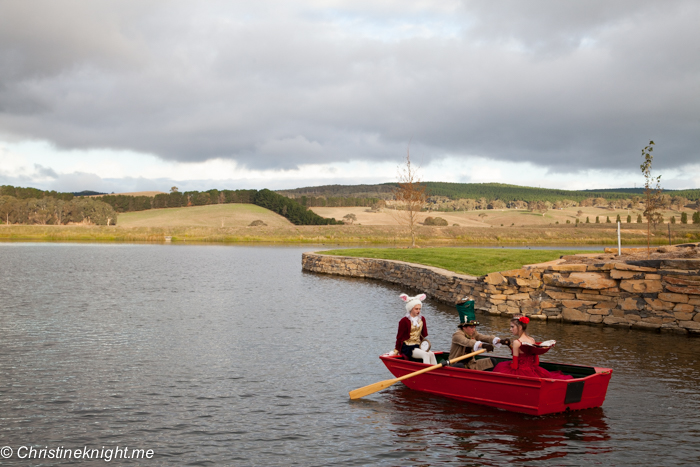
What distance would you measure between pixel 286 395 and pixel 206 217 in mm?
95040

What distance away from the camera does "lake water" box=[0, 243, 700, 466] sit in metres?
7.21

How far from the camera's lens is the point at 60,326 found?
49.5ft

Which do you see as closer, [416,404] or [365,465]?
[365,465]

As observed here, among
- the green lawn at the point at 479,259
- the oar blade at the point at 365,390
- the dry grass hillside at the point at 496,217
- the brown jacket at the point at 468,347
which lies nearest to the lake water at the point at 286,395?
the oar blade at the point at 365,390

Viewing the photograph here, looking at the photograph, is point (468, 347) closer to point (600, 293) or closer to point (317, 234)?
point (600, 293)

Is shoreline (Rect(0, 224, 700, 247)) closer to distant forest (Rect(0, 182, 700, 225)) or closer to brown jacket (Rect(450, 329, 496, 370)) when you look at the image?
distant forest (Rect(0, 182, 700, 225))

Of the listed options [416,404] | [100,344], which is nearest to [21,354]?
[100,344]

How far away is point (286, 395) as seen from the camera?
31.1 feet

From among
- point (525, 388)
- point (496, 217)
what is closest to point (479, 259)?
point (525, 388)

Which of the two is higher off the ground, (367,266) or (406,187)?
(406,187)

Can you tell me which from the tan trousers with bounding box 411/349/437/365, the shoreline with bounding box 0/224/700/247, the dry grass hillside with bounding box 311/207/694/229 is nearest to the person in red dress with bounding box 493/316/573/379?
the tan trousers with bounding box 411/349/437/365

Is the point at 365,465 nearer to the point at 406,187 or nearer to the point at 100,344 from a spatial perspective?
the point at 100,344

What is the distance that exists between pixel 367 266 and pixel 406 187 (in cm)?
911

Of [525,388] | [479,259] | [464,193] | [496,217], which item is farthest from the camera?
[464,193]
